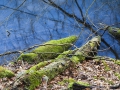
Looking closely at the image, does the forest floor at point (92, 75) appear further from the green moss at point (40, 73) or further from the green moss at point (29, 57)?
the green moss at point (29, 57)

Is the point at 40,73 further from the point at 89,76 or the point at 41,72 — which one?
the point at 89,76

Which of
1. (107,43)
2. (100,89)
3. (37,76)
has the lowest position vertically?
(100,89)

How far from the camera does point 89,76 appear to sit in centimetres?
754

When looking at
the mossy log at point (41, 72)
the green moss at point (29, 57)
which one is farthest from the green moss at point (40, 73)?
the green moss at point (29, 57)

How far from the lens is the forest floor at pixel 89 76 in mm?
6562

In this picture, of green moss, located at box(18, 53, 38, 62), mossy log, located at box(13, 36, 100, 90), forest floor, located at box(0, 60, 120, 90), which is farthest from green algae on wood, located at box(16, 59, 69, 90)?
green moss, located at box(18, 53, 38, 62)

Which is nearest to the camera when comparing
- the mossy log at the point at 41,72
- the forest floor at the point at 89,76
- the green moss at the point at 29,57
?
the mossy log at the point at 41,72

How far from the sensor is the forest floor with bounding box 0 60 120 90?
6.56 metres

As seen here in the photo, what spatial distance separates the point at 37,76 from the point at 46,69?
87 centimetres

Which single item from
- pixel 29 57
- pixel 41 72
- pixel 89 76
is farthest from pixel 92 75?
pixel 29 57

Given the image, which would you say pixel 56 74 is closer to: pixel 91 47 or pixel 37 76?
pixel 37 76

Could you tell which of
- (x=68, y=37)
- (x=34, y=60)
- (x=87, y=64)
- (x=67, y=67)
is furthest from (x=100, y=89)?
(x=68, y=37)

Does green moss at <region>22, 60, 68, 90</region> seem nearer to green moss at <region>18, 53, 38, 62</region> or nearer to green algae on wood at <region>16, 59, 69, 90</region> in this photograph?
green algae on wood at <region>16, 59, 69, 90</region>

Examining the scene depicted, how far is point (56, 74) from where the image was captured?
25.0 ft
